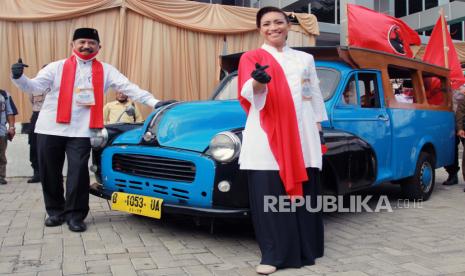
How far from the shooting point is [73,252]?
3.91m

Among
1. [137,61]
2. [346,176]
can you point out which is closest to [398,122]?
[346,176]

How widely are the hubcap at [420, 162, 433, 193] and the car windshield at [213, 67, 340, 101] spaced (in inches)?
88.0

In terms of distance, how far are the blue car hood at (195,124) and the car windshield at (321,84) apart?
0.76m

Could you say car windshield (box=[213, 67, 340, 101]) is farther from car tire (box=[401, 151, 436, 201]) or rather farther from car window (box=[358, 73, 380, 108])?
car tire (box=[401, 151, 436, 201])

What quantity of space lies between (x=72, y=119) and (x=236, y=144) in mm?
1800

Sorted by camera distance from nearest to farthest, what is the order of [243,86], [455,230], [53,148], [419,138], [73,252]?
[243,86] → [73,252] → [53,148] → [455,230] → [419,138]

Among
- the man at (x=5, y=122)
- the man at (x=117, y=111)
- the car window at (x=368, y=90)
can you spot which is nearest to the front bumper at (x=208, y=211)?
the car window at (x=368, y=90)

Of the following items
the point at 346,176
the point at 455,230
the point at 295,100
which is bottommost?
the point at 455,230

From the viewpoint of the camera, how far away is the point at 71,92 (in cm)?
459

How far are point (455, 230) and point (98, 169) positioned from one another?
3.72 m

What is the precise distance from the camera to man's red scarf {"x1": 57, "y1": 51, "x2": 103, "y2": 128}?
454 cm

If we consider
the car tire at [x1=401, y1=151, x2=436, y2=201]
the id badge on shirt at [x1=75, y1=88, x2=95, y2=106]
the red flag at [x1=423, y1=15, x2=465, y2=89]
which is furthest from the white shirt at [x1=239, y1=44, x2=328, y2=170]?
the red flag at [x1=423, y1=15, x2=465, y2=89]

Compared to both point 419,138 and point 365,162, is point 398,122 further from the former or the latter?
point 365,162

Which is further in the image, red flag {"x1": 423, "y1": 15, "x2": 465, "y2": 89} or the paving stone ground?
red flag {"x1": 423, "y1": 15, "x2": 465, "y2": 89}
